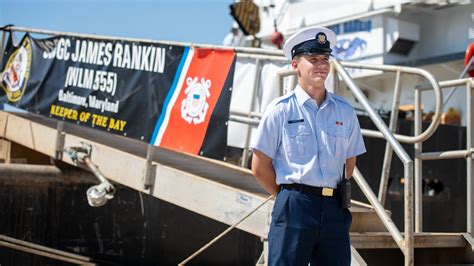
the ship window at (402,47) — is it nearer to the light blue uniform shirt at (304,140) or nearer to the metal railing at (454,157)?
the metal railing at (454,157)

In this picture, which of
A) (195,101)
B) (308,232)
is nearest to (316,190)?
(308,232)

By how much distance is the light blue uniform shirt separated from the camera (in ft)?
11.3

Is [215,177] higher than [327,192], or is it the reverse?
[215,177]

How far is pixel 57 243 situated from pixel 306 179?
617 centimetres

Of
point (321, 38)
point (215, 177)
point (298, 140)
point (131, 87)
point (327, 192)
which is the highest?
point (131, 87)

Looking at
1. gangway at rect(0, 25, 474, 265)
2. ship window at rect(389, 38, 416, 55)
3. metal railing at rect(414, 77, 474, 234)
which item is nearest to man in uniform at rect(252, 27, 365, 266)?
gangway at rect(0, 25, 474, 265)

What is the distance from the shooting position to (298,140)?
3.45 metres

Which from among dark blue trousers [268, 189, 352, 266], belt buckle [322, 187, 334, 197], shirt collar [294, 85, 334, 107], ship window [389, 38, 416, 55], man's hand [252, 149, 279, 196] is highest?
ship window [389, 38, 416, 55]

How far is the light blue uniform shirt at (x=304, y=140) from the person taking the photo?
3.45m

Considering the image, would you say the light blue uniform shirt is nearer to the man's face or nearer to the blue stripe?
the man's face

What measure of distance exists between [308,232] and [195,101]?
3935 millimetres

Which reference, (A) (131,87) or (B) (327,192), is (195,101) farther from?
(B) (327,192)

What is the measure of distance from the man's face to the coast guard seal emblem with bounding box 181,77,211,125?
138 inches

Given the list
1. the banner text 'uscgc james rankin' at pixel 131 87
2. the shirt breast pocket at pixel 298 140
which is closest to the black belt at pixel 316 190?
the shirt breast pocket at pixel 298 140
